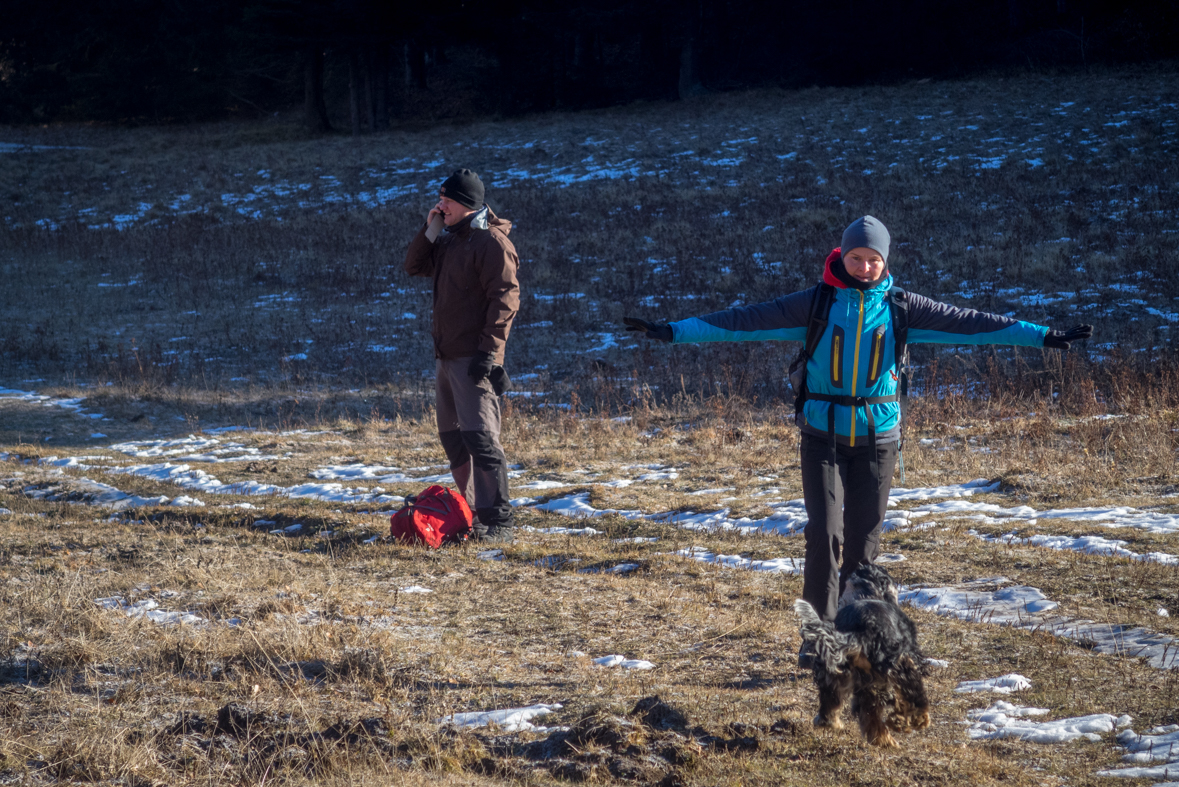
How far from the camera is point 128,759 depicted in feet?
10.0

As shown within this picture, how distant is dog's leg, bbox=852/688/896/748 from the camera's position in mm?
3229

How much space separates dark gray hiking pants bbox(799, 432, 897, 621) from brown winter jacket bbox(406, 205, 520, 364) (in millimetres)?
2488

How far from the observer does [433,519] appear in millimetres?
6195

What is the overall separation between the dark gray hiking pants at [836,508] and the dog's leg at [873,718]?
744 millimetres

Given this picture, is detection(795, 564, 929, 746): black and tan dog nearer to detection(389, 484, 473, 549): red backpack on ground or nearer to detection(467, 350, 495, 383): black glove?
detection(467, 350, 495, 383): black glove

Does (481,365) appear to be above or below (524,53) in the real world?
below

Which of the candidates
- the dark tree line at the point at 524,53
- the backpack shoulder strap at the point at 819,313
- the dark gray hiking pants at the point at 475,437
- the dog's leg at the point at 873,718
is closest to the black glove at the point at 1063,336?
the backpack shoulder strap at the point at 819,313

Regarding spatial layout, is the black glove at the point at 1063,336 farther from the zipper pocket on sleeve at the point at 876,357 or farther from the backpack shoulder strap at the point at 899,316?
the zipper pocket on sleeve at the point at 876,357

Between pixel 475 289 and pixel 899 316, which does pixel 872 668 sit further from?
pixel 475 289

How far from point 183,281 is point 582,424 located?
12.3m

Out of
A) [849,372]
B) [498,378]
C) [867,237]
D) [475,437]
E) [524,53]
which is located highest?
[524,53]

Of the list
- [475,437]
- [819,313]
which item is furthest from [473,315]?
[819,313]

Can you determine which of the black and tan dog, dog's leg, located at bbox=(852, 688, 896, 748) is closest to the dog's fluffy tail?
the black and tan dog

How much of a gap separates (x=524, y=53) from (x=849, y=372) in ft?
136
